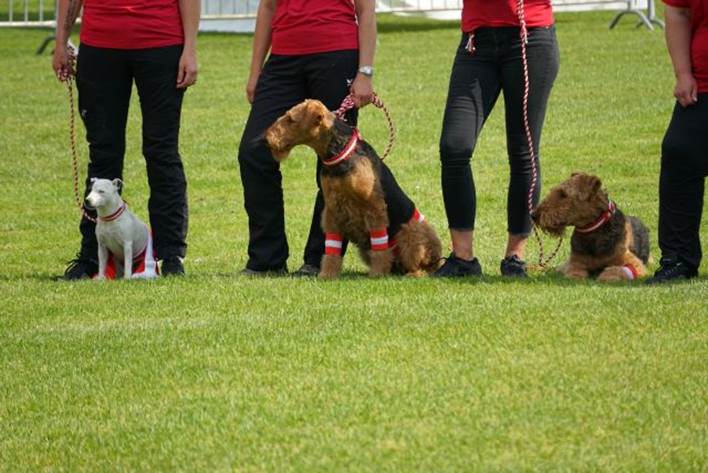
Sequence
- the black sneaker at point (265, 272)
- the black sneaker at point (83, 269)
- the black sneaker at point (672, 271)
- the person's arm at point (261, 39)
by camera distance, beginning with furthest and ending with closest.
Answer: the black sneaker at point (83, 269), the black sneaker at point (265, 272), the person's arm at point (261, 39), the black sneaker at point (672, 271)

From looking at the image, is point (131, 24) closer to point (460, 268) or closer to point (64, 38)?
point (64, 38)

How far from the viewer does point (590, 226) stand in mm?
8461

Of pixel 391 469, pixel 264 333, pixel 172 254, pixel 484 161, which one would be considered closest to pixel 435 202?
pixel 484 161

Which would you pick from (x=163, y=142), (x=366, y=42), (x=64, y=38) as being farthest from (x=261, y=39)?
(x=64, y=38)

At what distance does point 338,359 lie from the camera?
6.51 metres

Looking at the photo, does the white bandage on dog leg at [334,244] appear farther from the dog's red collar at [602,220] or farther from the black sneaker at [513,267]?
the dog's red collar at [602,220]

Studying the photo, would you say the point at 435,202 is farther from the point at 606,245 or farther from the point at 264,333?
the point at 264,333

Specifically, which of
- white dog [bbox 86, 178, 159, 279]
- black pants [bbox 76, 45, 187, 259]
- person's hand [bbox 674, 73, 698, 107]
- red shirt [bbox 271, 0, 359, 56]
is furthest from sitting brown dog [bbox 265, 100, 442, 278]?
person's hand [bbox 674, 73, 698, 107]

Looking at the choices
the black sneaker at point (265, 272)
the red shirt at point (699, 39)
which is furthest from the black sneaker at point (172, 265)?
the red shirt at point (699, 39)

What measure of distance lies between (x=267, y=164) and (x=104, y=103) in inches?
39.8

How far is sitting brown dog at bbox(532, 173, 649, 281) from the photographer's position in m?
8.38

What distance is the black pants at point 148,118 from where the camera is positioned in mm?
8625

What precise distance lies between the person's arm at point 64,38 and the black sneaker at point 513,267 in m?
2.81

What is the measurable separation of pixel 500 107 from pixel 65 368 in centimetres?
1008
